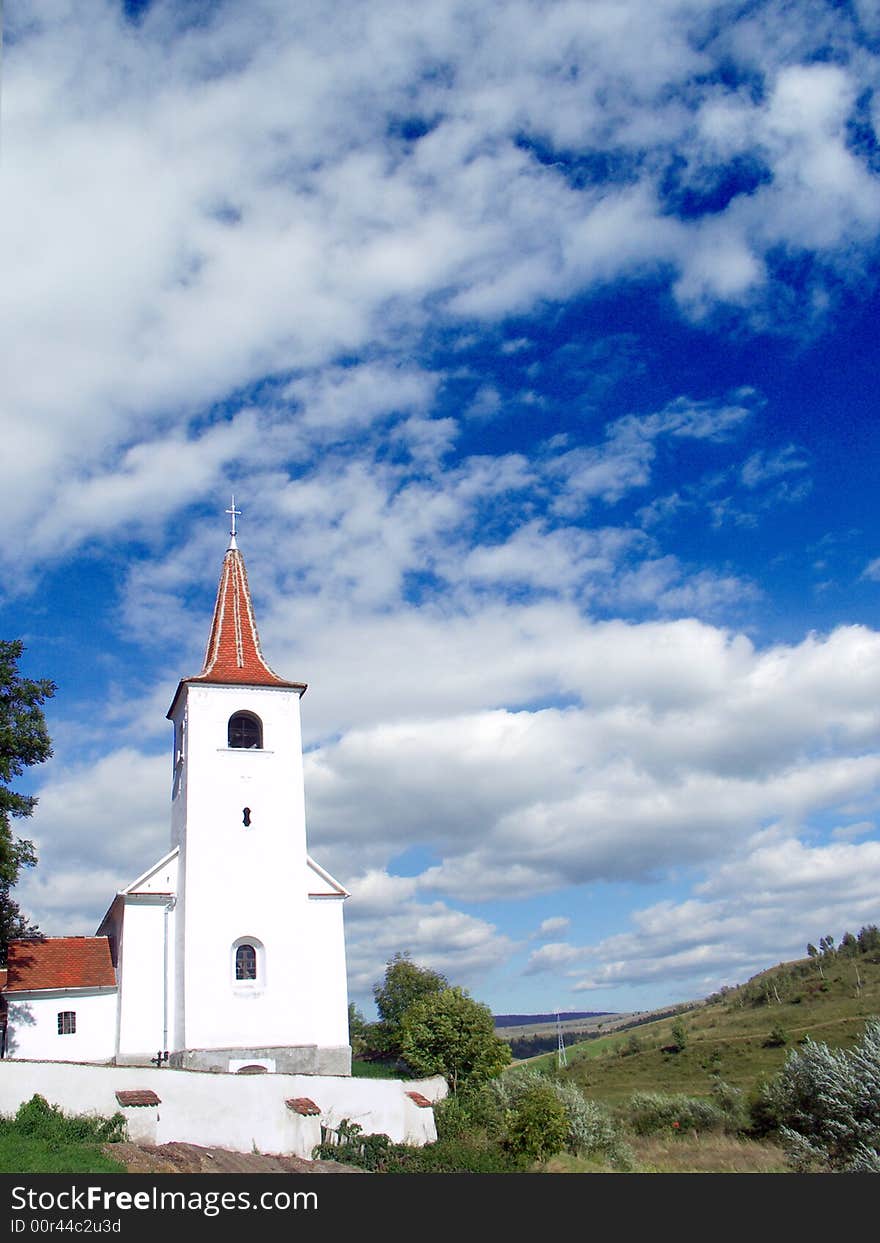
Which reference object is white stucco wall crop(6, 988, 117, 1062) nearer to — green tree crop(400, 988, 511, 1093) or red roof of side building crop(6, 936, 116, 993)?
red roof of side building crop(6, 936, 116, 993)

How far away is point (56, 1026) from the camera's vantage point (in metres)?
29.2

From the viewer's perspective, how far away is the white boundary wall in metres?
20.8

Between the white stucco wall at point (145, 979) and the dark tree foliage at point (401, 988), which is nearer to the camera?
the white stucco wall at point (145, 979)

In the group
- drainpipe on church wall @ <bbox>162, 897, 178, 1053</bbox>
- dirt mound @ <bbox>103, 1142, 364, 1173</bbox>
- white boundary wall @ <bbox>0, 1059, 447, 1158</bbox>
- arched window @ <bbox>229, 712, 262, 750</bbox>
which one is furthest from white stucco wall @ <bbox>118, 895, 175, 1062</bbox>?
dirt mound @ <bbox>103, 1142, 364, 1173</bbox>

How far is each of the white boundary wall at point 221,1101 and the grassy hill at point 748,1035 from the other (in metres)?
24.8

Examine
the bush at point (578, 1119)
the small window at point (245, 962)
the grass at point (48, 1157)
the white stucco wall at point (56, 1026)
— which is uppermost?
the small window at point (245, 962)

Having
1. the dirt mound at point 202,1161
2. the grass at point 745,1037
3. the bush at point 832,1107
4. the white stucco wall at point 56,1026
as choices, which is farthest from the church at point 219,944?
the grass at point 745,1037

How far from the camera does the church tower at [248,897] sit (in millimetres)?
28938

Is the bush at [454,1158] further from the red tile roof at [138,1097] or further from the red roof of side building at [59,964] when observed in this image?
the red roof of side building at [59,964]
